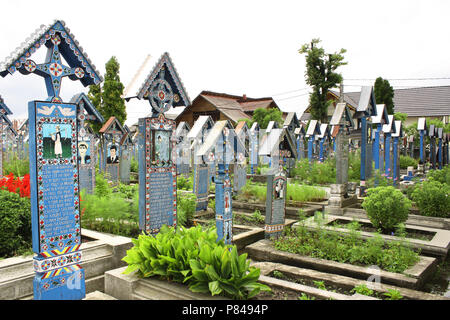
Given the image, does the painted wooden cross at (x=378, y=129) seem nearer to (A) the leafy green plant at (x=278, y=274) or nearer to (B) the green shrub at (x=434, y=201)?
(B) the green shrub at (x=434, y=201)

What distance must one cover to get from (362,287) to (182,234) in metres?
2.45

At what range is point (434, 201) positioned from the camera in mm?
8711

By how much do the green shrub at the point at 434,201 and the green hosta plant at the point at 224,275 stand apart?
6.64 metres

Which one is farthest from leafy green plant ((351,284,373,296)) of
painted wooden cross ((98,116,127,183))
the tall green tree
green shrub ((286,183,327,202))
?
the tall green tree

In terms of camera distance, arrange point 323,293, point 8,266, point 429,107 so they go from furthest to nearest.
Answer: point 429,107 < point 8,266 < point 323,293

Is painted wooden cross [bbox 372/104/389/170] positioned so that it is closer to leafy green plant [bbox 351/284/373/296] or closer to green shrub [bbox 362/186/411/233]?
green shrub [bbox 362/186/411/233]

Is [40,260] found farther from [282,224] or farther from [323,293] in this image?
[282,224]

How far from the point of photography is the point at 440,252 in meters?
6.39

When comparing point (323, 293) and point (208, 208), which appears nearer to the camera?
point (323, 293)

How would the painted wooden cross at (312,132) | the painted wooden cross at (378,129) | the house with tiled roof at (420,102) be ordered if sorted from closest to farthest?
the painted wooden cross at (378,129) → the painted wooden cross at (312,132) → the house with tiled roof at (420,102)

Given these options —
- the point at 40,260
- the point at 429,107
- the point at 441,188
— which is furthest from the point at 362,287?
the point at 429,107

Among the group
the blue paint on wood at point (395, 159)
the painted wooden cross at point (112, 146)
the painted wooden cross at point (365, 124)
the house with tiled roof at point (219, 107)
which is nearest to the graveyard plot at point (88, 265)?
the painted wooden cross at point (112, 146)

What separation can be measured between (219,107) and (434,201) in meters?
27.5

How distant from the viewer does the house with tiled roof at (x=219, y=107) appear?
35.3 meters
